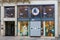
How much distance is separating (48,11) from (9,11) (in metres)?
5.94

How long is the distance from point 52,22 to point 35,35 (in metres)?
3.20

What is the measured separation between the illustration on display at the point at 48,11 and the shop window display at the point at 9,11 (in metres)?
4.71

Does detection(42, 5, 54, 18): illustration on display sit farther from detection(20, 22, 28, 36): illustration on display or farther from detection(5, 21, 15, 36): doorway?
detection(5, 21, 15, 36): doorway

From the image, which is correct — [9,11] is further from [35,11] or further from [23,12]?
[35,11]

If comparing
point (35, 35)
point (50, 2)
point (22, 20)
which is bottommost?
point (35, 35)

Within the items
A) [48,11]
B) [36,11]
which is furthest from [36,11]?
[48,11]

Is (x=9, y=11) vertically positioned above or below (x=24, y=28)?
above

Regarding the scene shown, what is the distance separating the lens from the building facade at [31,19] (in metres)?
33.2

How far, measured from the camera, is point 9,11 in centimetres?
3438

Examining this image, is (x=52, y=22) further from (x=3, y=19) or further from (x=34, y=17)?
(x=3, y=19)

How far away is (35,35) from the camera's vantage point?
3297 cm

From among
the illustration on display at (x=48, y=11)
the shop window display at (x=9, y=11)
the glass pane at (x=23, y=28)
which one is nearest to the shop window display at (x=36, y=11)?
the illustration on display at (x=48, y=11)

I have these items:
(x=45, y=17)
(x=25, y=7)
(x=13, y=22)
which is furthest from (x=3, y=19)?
(x=45, y=17)

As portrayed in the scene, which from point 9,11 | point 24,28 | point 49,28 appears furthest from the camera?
point 9,11
